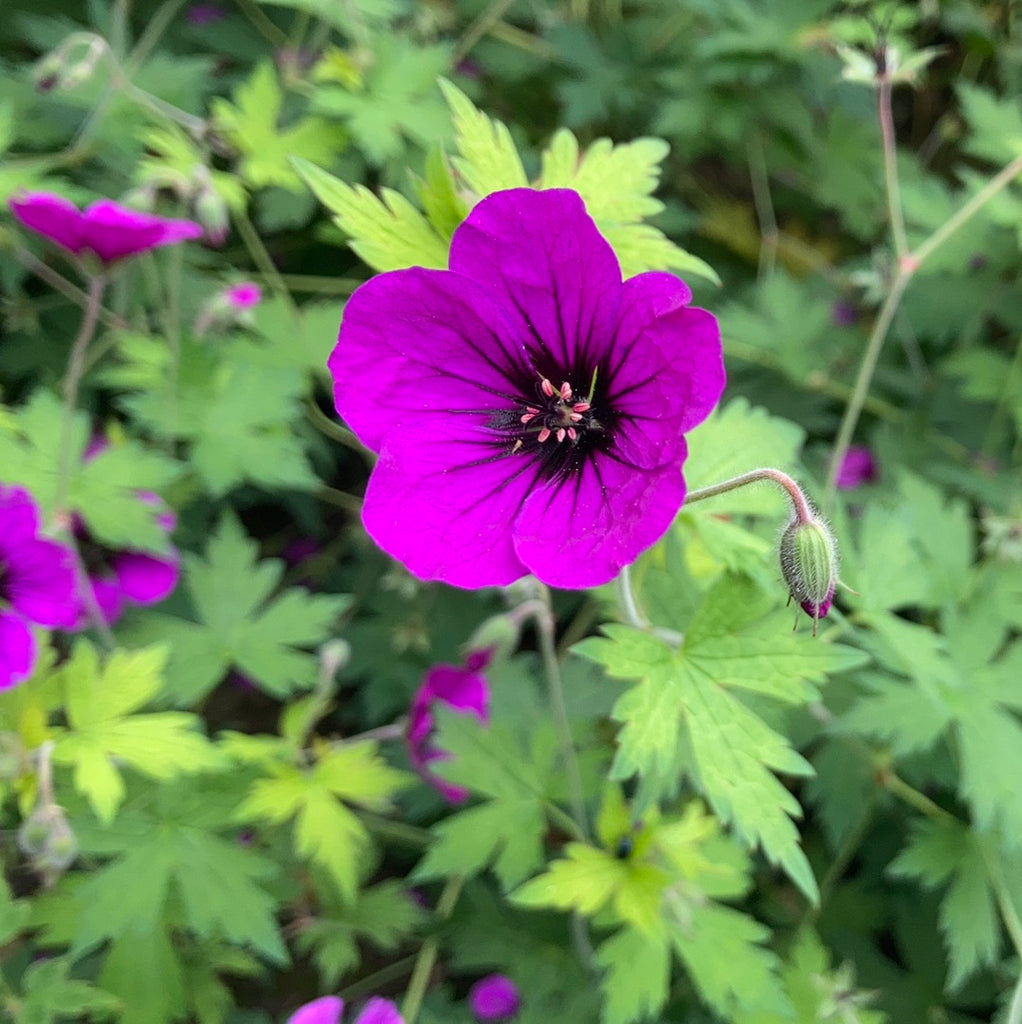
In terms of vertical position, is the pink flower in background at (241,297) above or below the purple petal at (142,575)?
Result: above

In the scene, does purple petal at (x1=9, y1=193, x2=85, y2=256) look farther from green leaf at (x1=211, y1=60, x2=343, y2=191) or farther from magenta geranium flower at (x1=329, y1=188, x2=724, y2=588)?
magenta geranium flower at (x1=329, y1=188, x2=724, y2=588)

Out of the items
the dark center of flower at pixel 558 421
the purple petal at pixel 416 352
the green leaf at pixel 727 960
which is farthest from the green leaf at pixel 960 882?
the purple petal at pixel 416 352

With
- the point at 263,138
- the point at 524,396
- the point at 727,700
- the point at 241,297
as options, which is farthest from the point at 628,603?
the point at 263,138

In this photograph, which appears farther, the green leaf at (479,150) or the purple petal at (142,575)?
the purple petal at (142,575)

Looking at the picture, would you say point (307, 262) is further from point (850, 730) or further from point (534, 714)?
point (850, 730)

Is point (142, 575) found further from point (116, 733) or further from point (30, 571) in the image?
point (116, 733)

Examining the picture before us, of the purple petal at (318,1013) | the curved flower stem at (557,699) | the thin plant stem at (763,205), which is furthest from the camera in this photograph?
the thin plant stem at (763,205)

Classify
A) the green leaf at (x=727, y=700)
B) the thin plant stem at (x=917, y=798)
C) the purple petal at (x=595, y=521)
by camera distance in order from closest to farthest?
the purple petal at (x=595, y=521), the green leaf at (x=727, y=700), the thin plant stem at (x=917, y=798)

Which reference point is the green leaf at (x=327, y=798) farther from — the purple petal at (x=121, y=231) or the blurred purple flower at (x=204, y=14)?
the blurred purple flower at (x=204, y=14)

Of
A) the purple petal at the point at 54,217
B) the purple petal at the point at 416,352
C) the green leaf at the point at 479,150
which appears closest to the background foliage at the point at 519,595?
the green leaf at the point at 479,150

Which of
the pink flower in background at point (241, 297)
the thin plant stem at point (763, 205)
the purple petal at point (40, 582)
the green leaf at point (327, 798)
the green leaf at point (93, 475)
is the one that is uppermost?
the thin plant stem at point (763, 205)
